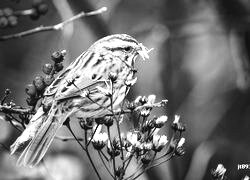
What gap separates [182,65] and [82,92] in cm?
572

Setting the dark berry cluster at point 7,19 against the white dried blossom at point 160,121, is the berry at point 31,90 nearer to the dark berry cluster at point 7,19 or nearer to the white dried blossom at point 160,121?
the dark berry cluster at point 7,19

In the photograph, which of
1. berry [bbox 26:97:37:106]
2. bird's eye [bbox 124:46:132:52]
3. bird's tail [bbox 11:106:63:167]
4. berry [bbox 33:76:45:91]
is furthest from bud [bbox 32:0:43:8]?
bird's eye [bbox 124:46:132:52]

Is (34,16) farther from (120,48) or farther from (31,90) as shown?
(120,48)

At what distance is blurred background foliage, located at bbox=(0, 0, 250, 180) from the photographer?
8.95 meters

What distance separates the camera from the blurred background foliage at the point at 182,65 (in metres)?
8.95

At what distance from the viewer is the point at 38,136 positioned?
208 inches

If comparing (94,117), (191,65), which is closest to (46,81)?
(94,117)

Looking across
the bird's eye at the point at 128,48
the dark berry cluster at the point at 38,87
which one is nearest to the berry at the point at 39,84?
the dark berry cluster at the point at 38,87

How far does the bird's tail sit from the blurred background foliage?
2724 mm

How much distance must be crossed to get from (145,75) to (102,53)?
4.31 m

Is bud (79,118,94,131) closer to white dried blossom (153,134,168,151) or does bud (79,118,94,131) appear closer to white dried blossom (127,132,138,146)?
white dried blossom (127,132,138,146)

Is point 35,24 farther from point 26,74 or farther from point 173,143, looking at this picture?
point 173,143

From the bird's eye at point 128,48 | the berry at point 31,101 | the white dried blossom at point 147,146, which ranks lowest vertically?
the white dried blossom at point 147,146

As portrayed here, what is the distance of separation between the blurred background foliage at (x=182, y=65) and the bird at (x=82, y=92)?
193 cm
